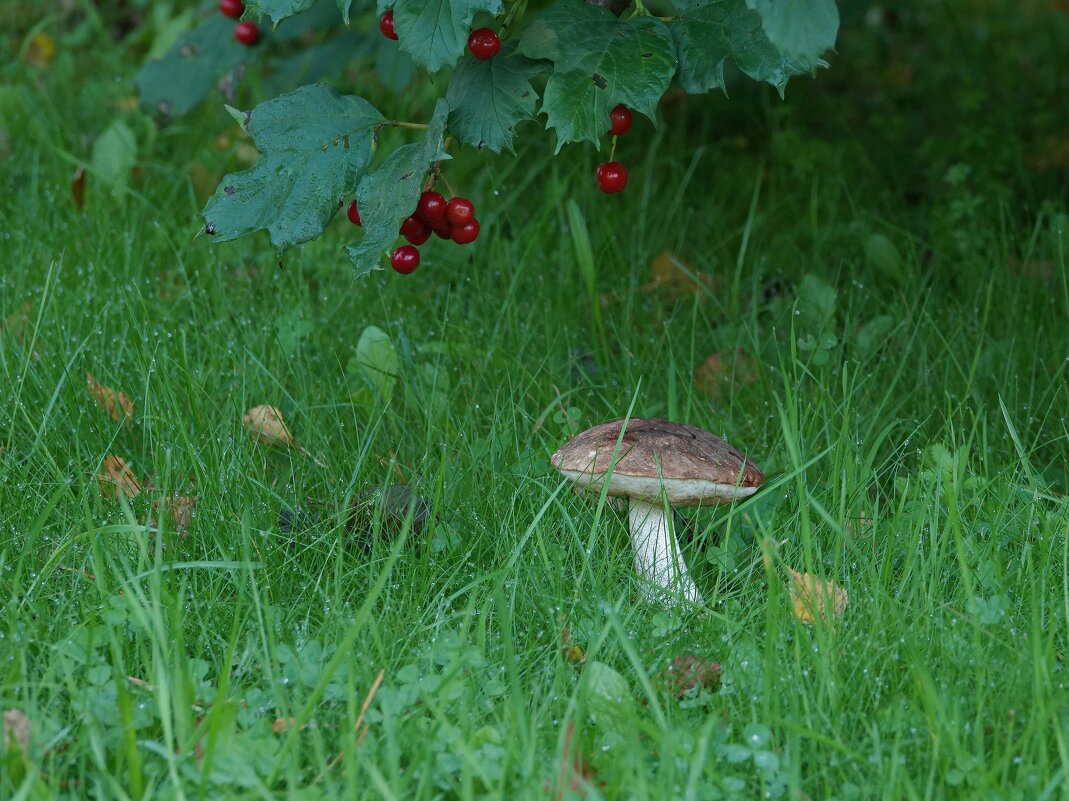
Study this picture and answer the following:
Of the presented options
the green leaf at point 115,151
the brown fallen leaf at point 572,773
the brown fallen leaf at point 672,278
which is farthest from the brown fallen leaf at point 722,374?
the green leaf at point 115,151

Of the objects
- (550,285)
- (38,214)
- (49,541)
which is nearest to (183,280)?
(38,214)

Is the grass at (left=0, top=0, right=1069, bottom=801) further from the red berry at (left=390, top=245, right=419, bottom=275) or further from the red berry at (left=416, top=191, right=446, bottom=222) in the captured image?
the red berry at (left=416, top=191, right=446, bottom=222)

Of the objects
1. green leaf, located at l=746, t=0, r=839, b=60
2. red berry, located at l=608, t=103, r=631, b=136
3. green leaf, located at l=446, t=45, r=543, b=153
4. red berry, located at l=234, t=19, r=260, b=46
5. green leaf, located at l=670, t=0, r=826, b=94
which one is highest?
green leaf, located at l=746, t=0, r=839, b=60

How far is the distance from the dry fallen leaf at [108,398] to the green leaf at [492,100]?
1051mm

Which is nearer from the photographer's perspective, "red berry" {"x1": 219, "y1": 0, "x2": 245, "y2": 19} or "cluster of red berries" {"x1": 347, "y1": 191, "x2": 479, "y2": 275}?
"cluster of red berries" {"x1": 347, "y1": 191, "x2": 479, "y2": 275}

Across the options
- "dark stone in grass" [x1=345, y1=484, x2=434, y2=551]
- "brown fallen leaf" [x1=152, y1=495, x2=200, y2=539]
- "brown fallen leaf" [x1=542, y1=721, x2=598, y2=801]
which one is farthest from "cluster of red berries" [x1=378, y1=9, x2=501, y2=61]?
"brown fallen leaf" [x1=542, y1=721, x2=598, y2=801]

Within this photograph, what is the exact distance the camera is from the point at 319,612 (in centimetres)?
193

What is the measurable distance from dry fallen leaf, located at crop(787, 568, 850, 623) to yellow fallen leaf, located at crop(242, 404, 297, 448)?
3.75 ft

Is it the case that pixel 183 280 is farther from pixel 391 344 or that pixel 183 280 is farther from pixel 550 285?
pixel 550 285

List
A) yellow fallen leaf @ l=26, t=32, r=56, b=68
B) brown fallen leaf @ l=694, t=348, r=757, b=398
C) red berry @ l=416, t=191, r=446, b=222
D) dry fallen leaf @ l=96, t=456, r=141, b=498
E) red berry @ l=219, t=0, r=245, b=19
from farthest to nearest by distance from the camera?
yellow fallen leaf @ l=26, t=32, r=56, b=68 → red berry @ l=219, t=0, r=245, b=19 → brown fallen leaf @ l=694, t=348, r=757, b=398 → dry fallen leaf @ l=96, t=456, r=141, b=498 → red berry @ l=416, t=191, r=446, b=222

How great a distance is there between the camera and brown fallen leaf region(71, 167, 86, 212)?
139 inches

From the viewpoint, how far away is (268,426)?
259 centimetres

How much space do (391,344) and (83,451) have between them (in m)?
0.73

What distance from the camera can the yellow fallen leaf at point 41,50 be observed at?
494 centimetres
